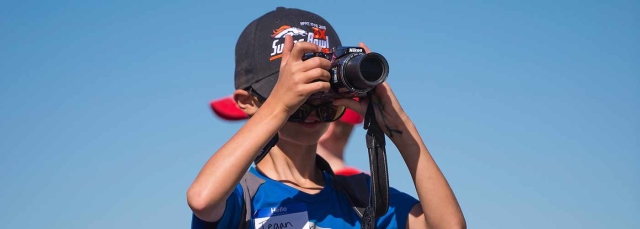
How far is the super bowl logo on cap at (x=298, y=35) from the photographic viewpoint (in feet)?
11.4

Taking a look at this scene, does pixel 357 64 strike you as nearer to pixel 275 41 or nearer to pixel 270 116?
pixel 270 116

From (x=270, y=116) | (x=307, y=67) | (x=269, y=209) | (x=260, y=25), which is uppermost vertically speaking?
(x=260, y=25)

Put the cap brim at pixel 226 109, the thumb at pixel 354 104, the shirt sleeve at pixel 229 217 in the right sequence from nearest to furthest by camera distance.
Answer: the shirt sleeve at pixel 229 217
the thumb at pixel 354 104
the cap brim at pixel 226 109

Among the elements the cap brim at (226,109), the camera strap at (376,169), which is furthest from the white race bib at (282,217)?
the cap brim at (226,109)

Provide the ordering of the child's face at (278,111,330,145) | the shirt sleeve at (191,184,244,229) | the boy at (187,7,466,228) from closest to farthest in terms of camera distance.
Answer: the boy at (187,7,466,228)
the shirt sleeve at (191,184,244,229)
the child's face at (278,111,330,145)

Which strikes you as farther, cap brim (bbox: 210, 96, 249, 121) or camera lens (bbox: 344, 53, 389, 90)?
cap brim (bbox: 210, 96, 249, 121)

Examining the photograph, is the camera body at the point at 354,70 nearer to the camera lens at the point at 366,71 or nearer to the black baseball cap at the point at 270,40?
the camera lens at the point at 366,71

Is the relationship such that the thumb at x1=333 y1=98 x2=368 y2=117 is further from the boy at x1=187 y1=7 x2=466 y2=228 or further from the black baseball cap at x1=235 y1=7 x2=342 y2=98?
the black baseball cap at x1=235 y1=7 x2=342 y2=98

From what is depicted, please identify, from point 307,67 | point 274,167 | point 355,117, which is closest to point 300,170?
point 274,167

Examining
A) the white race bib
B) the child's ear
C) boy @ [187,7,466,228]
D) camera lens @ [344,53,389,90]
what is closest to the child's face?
boy @ [187,7,466,228]

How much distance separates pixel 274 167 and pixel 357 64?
79 cm

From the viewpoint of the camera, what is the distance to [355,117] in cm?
833

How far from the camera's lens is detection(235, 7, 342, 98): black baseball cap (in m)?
3.45

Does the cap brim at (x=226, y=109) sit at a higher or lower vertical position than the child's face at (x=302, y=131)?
higher
